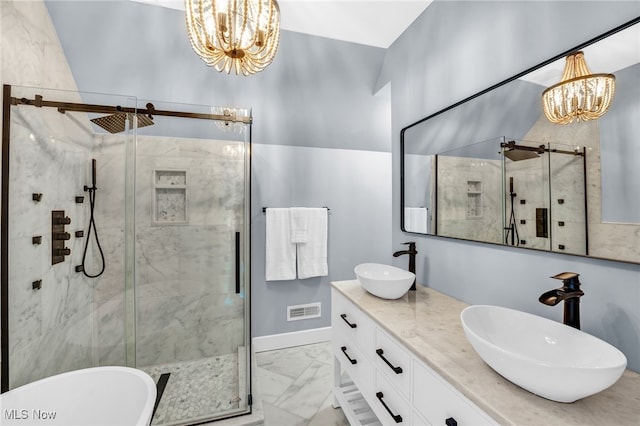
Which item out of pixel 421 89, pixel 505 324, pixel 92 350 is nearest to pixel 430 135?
pixel 421 89

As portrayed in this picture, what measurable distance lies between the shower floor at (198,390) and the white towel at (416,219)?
152 cm

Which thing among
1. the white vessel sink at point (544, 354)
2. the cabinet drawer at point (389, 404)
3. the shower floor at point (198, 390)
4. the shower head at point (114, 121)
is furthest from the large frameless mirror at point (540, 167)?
the shower head at point (114, 121)

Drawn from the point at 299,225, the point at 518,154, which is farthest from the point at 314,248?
the point at 518,154

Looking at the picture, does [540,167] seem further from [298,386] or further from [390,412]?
[298,386]

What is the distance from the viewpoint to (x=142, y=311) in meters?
1.93

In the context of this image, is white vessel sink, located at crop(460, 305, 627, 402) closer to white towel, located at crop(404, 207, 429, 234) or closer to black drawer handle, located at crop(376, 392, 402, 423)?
black drawer handle, located at crop(376, 392, 402, 423)

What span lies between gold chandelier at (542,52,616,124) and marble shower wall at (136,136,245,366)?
1.75 metres

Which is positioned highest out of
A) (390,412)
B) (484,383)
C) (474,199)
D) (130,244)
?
(474,199)

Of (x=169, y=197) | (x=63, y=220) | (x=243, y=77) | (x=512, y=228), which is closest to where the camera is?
(x=512, y=228)

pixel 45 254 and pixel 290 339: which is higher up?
pixel 45 254

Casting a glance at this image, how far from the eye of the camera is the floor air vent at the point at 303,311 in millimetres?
2596

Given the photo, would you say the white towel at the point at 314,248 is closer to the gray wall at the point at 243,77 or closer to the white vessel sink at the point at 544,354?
the gray wall at the point at 243,77

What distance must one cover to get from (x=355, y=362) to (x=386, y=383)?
0.94 feet

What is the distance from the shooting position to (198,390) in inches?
72.6
